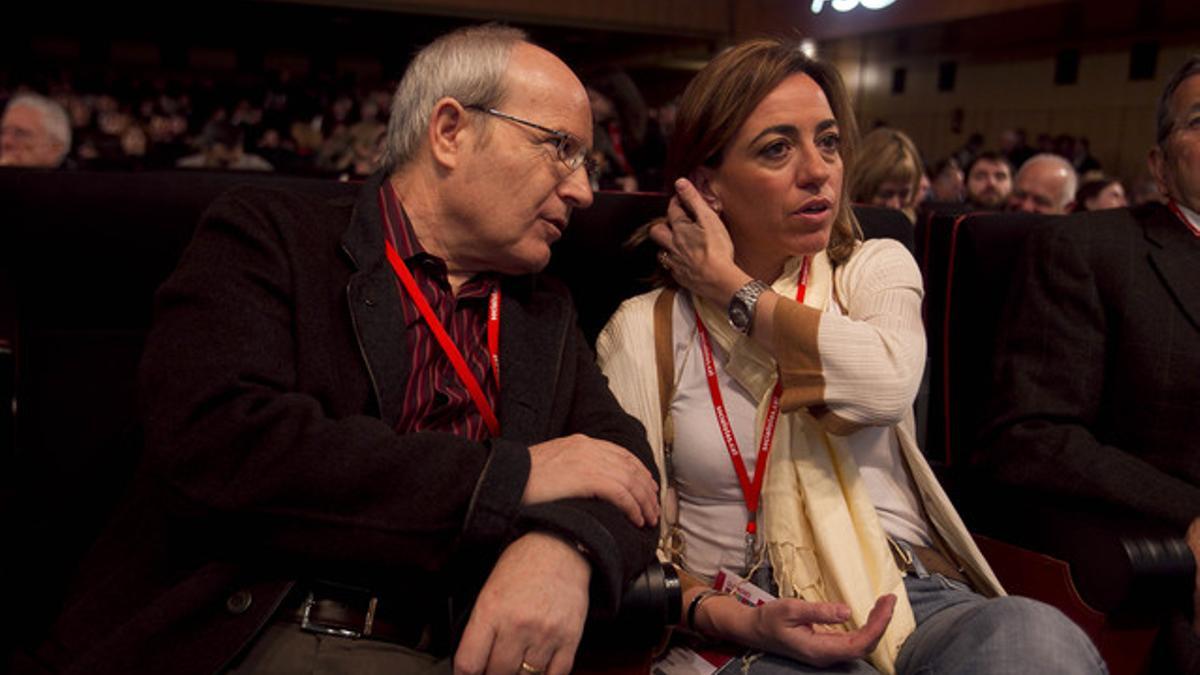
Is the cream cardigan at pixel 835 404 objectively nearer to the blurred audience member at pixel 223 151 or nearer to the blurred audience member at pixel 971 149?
the blurred audience member at pixel 223 151

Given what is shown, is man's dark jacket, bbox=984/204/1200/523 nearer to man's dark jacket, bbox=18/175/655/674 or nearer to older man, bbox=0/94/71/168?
man's dark jacket, bbox=18/175/655/674

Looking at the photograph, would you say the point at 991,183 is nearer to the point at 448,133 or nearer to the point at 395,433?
the point at 448,133

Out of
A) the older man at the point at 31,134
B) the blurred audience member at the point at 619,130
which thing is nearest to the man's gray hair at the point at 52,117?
the older man at the point at 31,134

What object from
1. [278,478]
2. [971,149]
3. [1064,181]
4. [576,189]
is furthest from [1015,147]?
[278,478]

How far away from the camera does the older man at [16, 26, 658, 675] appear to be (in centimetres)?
103

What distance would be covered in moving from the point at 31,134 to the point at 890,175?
10.6ft

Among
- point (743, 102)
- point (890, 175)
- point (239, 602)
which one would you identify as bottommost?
point (239, 602)

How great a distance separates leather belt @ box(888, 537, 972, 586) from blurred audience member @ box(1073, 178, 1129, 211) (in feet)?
→ 12.0

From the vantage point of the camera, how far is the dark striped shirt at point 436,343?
1230 mm

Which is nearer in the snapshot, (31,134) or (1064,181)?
(31,134)

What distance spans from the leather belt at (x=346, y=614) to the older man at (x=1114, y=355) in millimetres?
1069

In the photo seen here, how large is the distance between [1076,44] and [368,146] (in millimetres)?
9295

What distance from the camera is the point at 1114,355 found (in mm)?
1644

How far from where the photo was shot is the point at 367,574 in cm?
109
